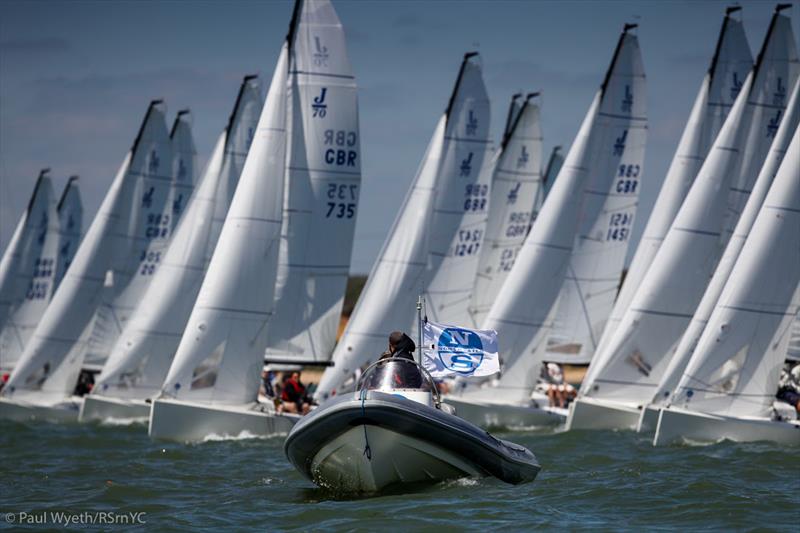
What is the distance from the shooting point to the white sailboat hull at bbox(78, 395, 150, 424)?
1139 inches

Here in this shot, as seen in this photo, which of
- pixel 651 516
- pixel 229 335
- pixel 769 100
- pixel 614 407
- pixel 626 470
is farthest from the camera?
pixel 769 100

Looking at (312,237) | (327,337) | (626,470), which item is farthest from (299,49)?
Result: (626,470)

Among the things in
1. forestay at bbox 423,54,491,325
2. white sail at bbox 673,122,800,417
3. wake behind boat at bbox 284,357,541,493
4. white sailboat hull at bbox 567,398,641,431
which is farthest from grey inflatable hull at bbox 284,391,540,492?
forestay at bbox 423,54,491,325

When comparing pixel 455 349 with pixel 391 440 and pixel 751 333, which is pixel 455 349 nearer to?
pixel 391 440

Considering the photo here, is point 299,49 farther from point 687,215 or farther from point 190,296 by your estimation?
point 687,215

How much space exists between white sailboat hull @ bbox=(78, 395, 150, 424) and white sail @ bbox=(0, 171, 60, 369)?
11.6m

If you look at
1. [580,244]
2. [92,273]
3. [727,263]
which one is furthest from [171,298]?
[727,263]

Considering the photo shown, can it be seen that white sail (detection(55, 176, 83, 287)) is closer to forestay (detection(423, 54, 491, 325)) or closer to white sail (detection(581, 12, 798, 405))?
forestay (detection(423, 54, 491, 325))

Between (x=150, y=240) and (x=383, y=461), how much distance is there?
76.1 ft

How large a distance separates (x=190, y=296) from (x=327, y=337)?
12.2 feet

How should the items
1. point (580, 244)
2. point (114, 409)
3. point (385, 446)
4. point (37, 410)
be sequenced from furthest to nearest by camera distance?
point (580, 244), point (37, 410), point (114, 409), point (385, 446)

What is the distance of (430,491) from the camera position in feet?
49.9

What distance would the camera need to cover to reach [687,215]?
27750 mm

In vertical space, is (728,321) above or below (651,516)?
above
